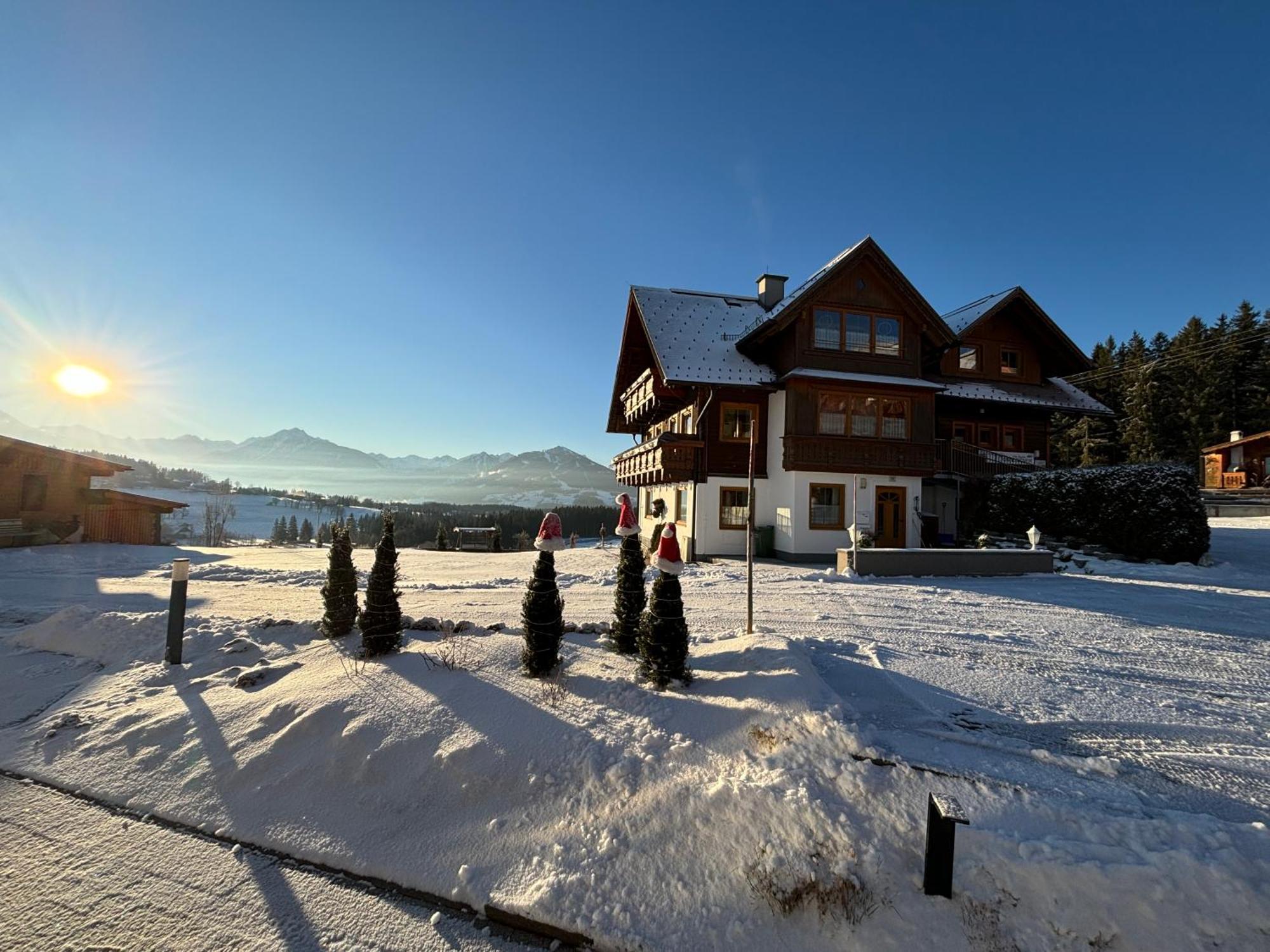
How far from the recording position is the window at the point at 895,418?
64.5ft

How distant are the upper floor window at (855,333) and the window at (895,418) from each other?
6.05 feet

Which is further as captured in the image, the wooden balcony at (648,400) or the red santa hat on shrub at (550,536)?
the wooden balcony at (648,400)

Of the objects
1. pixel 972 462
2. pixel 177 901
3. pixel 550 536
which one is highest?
pixel 972 462

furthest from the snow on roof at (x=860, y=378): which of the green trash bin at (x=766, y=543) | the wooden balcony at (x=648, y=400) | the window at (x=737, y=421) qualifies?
the green trash bin at (x=766, y=543)

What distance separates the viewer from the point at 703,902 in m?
3.13

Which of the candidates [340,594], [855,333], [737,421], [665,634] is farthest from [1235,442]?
[340,594]

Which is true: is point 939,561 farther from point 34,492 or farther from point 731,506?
point 34,492

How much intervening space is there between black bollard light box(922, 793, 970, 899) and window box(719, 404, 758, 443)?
58.6ft

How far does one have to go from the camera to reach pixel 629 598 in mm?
6449

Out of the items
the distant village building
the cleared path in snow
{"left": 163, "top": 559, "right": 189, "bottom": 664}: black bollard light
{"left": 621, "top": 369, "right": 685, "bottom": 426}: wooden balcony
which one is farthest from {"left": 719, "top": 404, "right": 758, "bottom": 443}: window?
the distant village building

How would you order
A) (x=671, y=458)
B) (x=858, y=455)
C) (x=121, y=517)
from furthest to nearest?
(x=121, y=517) → (x=671, y=458) → (x=858, y=455)

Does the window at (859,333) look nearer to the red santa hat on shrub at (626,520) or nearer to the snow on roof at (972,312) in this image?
the snow on roof at (972,312)

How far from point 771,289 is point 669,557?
73.8 feet

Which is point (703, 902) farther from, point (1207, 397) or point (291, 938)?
point (1207, 397)
